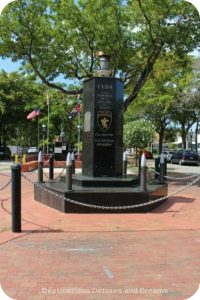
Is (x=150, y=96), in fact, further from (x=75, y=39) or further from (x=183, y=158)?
(x=75, y=39)

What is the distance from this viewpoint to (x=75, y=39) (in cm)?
2062

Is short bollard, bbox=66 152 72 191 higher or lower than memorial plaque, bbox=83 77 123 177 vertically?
lower

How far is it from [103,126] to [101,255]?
591cm

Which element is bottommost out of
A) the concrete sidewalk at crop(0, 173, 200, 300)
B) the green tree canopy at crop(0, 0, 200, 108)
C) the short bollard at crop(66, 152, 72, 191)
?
the concrete sidewalk at crop(0, 173, 200, 300)

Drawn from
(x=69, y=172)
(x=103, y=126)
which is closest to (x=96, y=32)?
(x=103, y=126)

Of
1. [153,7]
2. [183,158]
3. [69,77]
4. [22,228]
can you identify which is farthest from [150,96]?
[22,228]

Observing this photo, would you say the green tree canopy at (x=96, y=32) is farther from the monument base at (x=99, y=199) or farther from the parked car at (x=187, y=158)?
the parked car at (x=187, y=158)

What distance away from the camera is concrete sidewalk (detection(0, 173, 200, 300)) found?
545 cm

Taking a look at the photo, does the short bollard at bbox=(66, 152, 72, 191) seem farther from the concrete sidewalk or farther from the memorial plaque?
the memorial plaque

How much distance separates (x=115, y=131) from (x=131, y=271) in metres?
6.77

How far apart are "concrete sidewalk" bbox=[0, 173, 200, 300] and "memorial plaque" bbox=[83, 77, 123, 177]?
7.19ft

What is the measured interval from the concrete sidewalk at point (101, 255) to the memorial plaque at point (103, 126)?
7.19ft

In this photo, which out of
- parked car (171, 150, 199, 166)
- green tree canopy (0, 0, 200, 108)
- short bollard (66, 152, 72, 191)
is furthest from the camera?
parked car (171, 150, 199, 166)

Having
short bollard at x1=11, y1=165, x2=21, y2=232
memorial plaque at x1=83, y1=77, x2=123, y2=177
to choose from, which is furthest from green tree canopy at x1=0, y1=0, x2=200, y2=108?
short bollard at x1=11, y1=165, x2=21, y2=232
